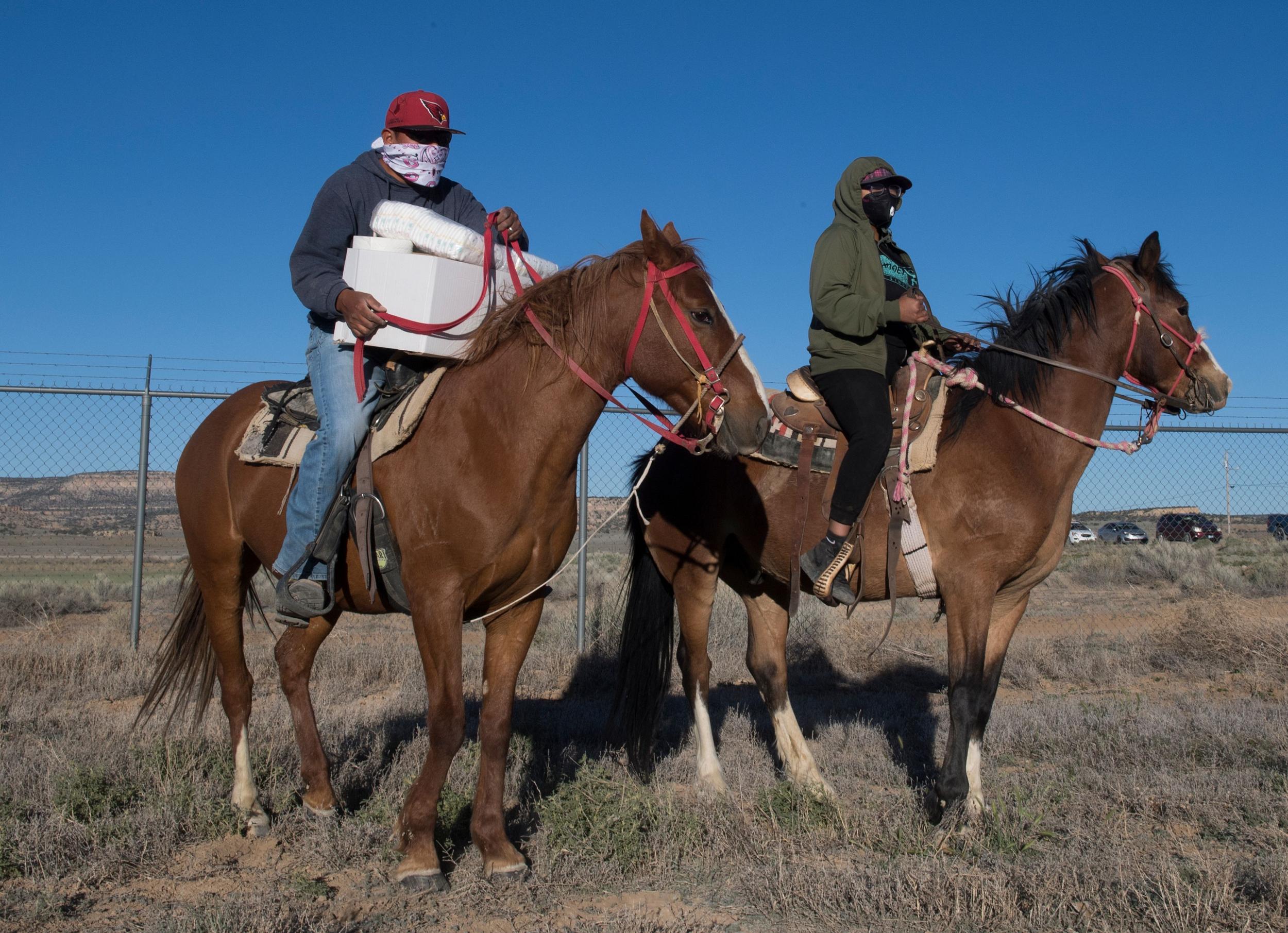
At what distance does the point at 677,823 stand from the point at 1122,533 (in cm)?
3594

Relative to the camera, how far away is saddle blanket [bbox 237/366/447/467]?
4156 mm

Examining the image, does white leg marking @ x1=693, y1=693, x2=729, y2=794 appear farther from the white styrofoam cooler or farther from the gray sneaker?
the white styrofoam cooler

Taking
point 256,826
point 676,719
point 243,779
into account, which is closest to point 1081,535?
point 676,719

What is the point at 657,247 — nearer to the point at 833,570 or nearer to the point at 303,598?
the point at 833,570

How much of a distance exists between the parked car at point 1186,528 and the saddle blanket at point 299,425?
13.8 meters

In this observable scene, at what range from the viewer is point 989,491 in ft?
15.6

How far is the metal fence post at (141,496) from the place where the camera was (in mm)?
9117

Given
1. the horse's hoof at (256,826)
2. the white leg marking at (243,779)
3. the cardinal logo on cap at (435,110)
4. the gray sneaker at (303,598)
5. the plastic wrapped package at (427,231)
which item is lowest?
the horse's hoof at (256,826)

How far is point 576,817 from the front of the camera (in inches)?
177

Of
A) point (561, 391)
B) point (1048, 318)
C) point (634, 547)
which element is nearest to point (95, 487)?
point (634, 547)

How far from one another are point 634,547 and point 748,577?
89 centimetres

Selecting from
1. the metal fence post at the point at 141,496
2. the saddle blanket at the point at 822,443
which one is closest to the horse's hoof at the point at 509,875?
the saddle blanket at the point at 822,443

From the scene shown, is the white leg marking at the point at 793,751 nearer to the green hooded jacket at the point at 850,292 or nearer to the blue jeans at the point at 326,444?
the green hooded jacket at the point at 850,292

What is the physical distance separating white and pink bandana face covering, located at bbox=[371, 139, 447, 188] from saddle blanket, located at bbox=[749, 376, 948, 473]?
2131 mm
